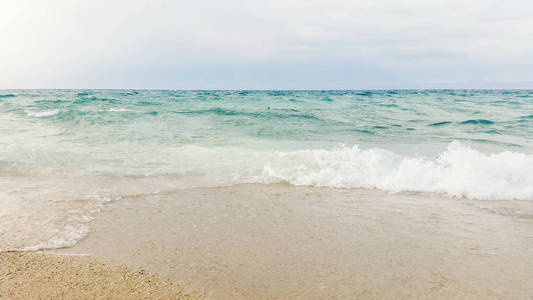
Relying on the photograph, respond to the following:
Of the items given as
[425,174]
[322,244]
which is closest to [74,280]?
[322,244]

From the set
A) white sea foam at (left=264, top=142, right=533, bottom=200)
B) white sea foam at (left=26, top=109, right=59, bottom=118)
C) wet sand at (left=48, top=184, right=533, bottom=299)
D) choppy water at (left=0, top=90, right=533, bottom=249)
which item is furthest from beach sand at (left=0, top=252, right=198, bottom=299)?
white sea foam at (left=26, top=109, right=59, bottom=118)

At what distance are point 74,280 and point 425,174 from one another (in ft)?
20.3

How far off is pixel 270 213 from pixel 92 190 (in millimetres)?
3041

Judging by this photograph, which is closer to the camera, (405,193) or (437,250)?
(437,250)

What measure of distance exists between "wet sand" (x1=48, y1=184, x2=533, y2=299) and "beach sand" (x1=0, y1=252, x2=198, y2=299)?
16 centimetres

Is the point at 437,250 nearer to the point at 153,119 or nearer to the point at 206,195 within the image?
the point at 206,195

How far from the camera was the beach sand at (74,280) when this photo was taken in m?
2.85

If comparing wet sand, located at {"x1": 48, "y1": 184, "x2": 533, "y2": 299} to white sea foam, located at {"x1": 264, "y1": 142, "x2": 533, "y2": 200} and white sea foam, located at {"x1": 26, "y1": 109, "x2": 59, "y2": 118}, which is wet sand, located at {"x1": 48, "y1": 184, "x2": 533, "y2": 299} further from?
white sea foam, located at {"x1": 26, "y1": 109, "x2": 59, "y2": 118}

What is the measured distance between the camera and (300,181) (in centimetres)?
709

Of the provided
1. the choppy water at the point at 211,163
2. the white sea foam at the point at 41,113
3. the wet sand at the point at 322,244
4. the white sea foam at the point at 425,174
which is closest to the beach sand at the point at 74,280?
the wet sand at the point at 322,244

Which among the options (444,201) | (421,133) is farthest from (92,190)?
(421,133)

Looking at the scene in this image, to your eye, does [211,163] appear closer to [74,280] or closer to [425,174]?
[425,174]

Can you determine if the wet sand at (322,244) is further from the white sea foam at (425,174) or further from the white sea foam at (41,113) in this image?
the white sea foam at (41,113)

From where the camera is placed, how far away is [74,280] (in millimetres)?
3045
